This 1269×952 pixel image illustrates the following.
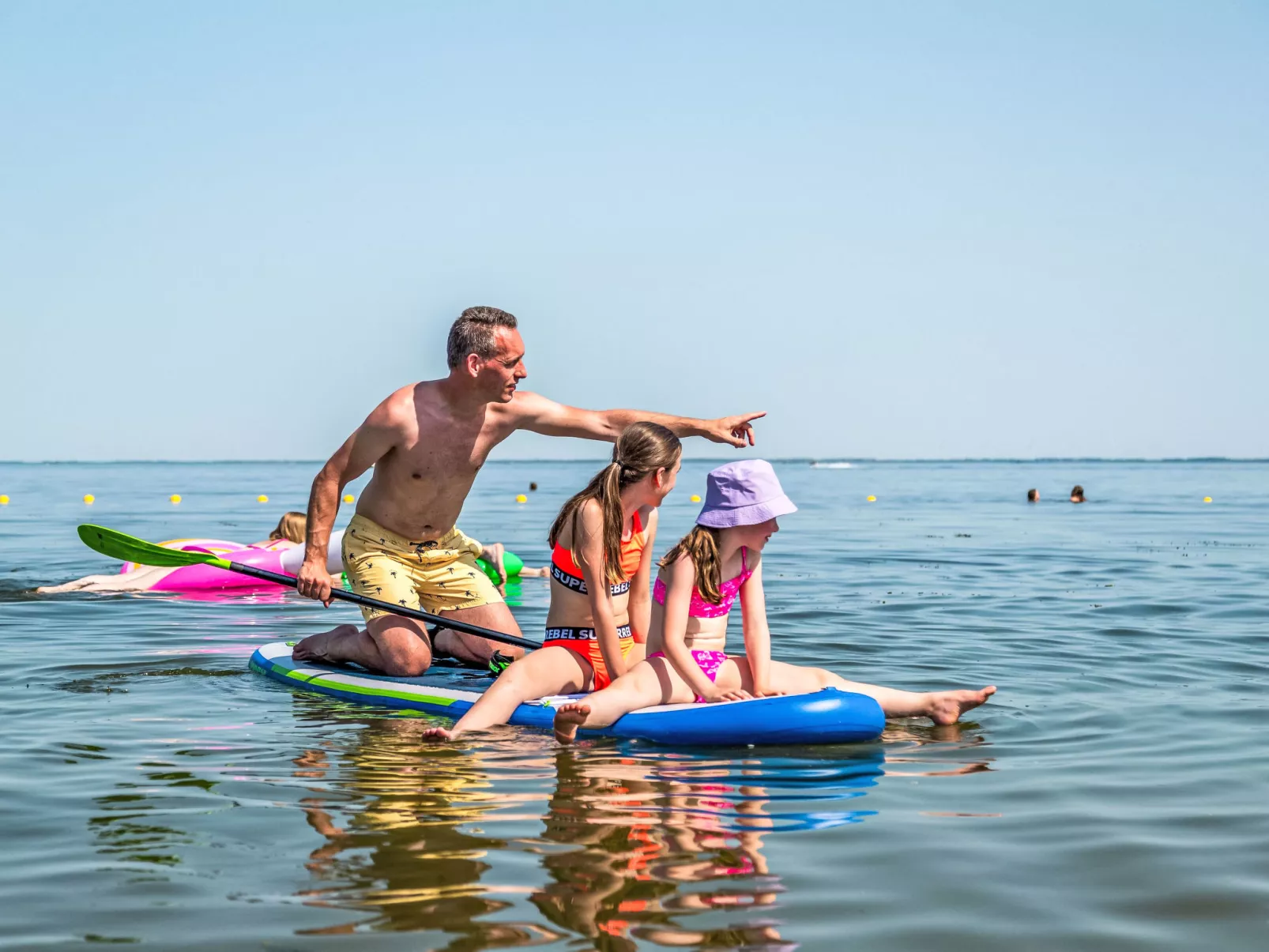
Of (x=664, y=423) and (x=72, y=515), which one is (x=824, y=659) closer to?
(x=664, y=423)

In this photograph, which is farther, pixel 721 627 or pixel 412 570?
pixel 412 570

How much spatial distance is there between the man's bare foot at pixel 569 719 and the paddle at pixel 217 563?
1.19 m

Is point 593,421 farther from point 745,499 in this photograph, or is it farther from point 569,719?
point 569,719

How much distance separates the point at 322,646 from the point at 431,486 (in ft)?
3.89

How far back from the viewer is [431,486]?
701 centimetres

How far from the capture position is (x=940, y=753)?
17.4ft

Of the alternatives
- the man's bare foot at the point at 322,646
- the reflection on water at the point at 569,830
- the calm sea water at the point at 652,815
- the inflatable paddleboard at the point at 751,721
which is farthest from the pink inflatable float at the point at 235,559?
the inflatable paddleboard at the point at 751,721

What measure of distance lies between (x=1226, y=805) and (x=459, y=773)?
9.21 ft

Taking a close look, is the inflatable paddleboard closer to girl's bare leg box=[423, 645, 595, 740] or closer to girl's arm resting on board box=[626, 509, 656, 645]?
girl's bare leg box=[423, 645, 595, 740]

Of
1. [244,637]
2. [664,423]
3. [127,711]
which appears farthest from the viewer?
[244,637]

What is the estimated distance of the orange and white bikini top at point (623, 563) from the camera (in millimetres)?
5910

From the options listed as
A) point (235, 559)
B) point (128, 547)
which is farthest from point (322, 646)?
point (235, 559)

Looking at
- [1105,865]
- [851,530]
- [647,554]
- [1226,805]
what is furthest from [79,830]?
[851,530]

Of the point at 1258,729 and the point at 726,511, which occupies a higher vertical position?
the point at 726,511
